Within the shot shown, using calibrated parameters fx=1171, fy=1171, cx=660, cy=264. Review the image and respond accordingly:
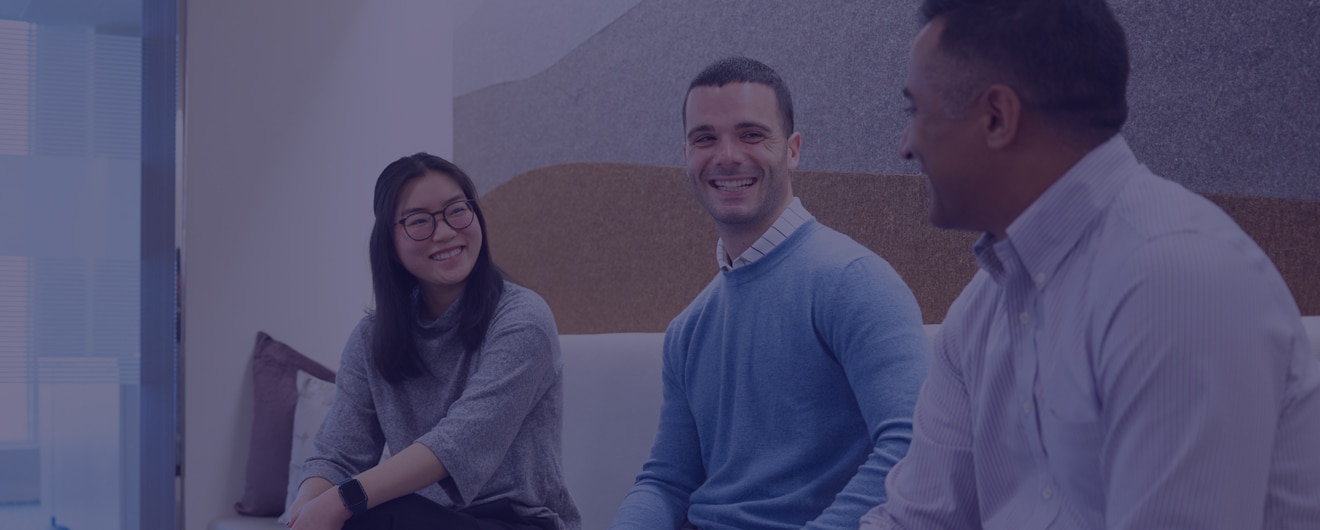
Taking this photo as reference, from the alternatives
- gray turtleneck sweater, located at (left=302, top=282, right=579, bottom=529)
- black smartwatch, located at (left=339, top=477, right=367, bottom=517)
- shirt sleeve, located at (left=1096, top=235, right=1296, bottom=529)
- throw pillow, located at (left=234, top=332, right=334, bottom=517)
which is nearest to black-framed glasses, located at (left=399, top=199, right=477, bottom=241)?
gray turtleneck sweater, located at (left=302, top=282, right=579, bottom=529)

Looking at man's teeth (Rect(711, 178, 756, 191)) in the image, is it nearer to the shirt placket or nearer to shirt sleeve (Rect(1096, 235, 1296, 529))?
the shirt placket

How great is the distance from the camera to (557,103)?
10.2 ft

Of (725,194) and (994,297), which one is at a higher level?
(725,194)

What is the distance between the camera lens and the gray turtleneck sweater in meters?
1.97

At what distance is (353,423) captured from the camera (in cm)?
220

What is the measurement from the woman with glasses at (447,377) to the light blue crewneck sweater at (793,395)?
1.12 feet

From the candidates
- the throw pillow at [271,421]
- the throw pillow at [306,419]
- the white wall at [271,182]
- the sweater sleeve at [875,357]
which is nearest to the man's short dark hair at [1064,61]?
the sweater sleeve at [875,357]

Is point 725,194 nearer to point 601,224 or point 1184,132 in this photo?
point 1184,132

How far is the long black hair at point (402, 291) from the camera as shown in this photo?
2.12 metres

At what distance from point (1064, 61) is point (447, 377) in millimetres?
1429

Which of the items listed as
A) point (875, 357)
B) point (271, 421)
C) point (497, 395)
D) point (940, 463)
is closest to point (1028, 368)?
point (940, 463)

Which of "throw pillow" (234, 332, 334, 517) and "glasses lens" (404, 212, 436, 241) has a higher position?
"glasses lens" (404, 212, 436, 241)

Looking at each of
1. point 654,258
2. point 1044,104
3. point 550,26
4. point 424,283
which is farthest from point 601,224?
point 1044,104

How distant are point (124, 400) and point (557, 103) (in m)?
1.40
